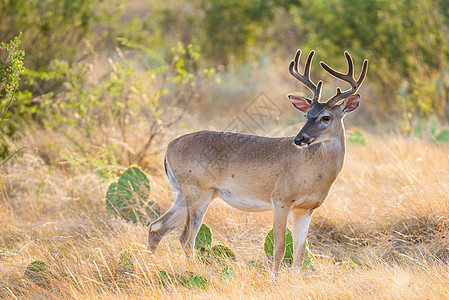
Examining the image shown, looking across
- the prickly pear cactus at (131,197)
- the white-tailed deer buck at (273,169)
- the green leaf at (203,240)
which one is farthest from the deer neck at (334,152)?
the prickly pear cactus at (131,197)

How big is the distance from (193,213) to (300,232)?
1.09m

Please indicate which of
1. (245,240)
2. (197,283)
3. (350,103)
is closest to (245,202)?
(245,240)

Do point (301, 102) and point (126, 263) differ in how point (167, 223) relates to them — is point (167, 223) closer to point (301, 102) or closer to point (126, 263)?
point (126, 263)

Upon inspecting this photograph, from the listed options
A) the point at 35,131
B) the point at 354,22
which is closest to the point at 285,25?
the point at 354,22

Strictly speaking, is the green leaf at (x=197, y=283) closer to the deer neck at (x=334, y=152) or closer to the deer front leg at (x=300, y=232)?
the deer front leg at (x=300, y=232)

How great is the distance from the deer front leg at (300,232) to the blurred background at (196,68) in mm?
3092

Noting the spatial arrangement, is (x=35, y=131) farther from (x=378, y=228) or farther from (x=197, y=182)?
(x=378, y=228)

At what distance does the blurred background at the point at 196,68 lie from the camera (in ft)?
30.3

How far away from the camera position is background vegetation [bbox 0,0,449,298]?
5367mm

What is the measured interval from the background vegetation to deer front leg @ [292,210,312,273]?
0.28 metres

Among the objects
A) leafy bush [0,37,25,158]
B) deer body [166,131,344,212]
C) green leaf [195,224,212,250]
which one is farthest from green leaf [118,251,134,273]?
leafy bush [0,37,25,158]

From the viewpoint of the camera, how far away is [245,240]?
6477 mm

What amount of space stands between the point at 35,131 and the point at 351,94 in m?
6.51

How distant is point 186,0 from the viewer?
1920 centimetres
